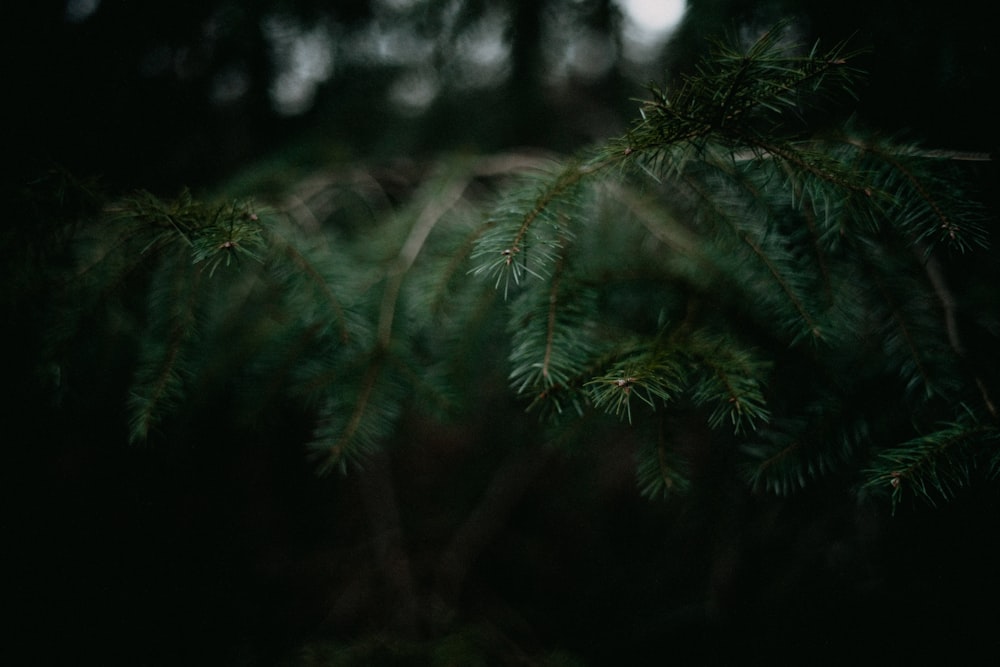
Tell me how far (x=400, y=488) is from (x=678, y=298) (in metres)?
1.87

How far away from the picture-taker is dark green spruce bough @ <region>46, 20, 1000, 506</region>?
563 millimetres

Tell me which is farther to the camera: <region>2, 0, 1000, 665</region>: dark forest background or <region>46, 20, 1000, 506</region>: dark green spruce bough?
<region>2, 0, 1000, 665</region>: dark forest background

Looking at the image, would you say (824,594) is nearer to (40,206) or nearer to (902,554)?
(902,554)

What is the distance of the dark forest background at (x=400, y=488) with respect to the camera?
86 centimetres

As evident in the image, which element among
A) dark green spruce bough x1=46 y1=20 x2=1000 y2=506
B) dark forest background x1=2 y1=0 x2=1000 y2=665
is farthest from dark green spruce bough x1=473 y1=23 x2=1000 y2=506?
dark forest background x1=2 y1=0 x2=1000 y2=665

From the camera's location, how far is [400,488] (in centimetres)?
231

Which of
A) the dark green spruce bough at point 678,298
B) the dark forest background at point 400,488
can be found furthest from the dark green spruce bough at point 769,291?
the dark forest background at point 400,488

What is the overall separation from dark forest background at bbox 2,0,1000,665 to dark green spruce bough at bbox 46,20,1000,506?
0.49ft

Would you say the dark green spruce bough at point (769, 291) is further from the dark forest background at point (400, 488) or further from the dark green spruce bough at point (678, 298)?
the dark forest background at point (400, 488)

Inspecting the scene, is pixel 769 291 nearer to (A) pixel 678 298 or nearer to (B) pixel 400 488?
(A) pixel 678 298

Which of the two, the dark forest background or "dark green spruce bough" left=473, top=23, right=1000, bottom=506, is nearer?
"dark green spruce bough" left=473, top=23, right=1000, bottom=506

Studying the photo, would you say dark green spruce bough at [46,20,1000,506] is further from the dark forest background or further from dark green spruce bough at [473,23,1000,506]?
the dark forest background

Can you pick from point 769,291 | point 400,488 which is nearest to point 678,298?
point 769,291

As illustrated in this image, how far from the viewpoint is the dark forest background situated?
0.86m
